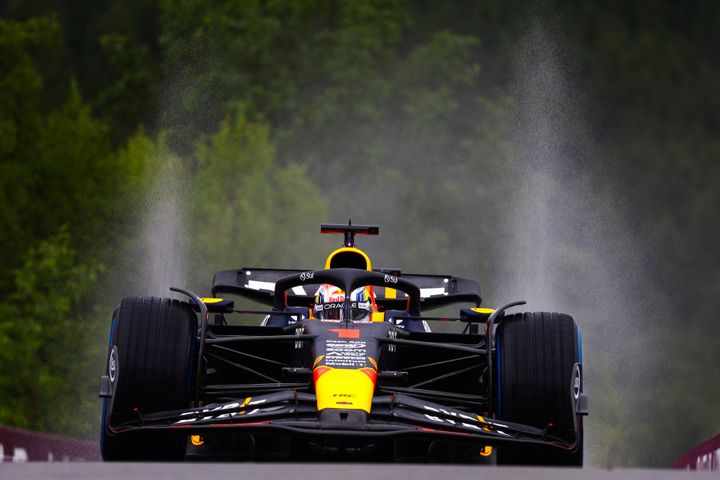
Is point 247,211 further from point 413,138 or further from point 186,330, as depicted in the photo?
point 186,330

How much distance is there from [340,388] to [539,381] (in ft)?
3.76

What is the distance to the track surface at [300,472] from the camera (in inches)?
230

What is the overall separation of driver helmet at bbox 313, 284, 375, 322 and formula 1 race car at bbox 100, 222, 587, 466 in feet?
0.96

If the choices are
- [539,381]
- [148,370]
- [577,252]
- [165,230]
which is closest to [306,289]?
[148,370]

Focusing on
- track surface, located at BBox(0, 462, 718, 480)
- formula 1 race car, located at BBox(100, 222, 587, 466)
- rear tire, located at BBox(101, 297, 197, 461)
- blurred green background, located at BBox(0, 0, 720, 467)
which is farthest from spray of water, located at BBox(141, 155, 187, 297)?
track surface, located at BBox(0, 462, 718, 480)

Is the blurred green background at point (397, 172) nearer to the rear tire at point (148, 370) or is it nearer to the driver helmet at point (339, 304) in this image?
the driver helmet at point (339, 304)

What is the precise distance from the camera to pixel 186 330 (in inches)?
336

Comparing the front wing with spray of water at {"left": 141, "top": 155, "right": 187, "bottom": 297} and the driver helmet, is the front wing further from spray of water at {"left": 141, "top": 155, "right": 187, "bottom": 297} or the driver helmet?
spray of water at {"left": 141, "top": 155, "right": 187, "bottom": 297}

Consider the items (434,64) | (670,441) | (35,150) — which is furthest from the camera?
(434,64)

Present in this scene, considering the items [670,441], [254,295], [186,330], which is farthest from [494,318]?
[670,441]

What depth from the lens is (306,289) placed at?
12.0m

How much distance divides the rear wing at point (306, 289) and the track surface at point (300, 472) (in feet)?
16.9

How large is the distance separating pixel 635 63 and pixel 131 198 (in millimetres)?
32683

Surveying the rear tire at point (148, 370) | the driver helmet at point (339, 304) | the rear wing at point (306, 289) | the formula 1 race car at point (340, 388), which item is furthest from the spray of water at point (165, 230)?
the rear tire at point (148, 370)
